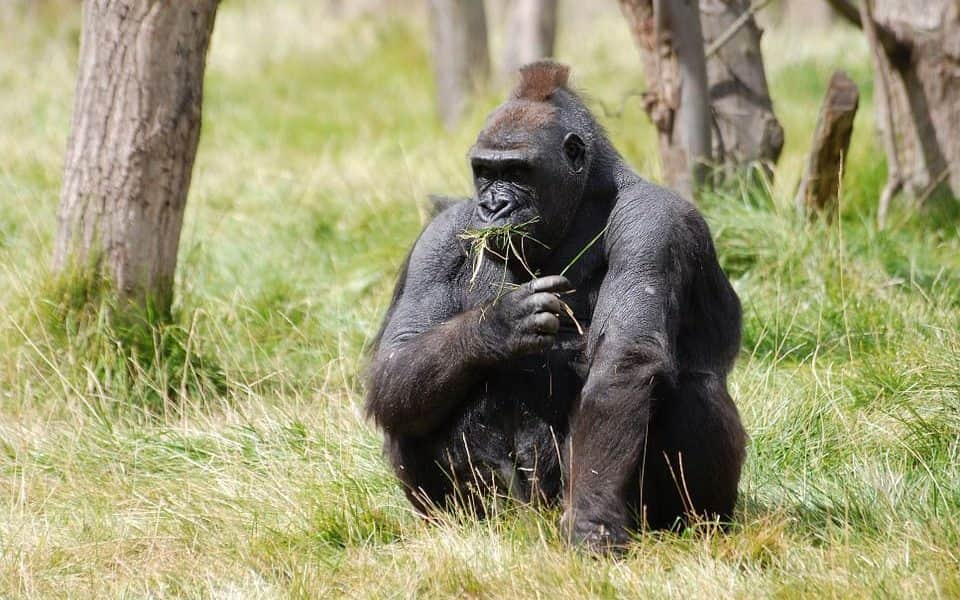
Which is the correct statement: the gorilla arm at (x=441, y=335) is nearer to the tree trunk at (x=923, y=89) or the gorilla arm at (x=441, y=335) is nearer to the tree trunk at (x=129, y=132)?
the tree trunk at (x=129, y=132)

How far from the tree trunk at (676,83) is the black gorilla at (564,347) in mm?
2128

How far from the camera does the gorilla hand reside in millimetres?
4062

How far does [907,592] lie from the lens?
133 inches

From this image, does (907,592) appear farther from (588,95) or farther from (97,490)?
(97,490)

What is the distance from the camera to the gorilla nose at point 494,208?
14.0 feet

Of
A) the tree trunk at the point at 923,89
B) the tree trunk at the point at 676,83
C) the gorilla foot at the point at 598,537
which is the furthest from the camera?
the tree trunk at the point at 923,89

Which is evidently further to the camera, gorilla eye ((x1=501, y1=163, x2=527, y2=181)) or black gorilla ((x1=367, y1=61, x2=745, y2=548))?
gorilla eye ((x1=501, y1=163, x2=527, y2=181))

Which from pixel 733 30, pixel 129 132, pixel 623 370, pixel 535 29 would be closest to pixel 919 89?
pixel 733 30

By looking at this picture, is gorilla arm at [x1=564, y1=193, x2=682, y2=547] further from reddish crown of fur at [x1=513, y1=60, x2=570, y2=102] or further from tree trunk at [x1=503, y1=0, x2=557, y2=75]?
tree trunk at [x1=503, y1=0, x2=557, y2=75]

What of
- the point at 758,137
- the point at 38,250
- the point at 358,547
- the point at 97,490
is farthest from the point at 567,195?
the point at 38,250

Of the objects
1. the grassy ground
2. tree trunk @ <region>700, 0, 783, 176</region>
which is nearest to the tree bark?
the grassy ground

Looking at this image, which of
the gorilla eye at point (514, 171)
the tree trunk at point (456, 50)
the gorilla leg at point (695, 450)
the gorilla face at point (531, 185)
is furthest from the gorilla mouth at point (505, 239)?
the tree trunk at point (456, 50)

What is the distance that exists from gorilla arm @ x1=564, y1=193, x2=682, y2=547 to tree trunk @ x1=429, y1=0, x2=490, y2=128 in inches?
307

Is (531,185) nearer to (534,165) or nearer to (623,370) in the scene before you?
(534,165)
